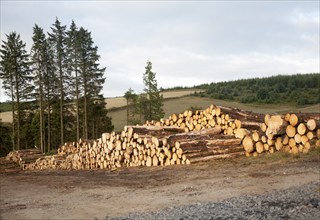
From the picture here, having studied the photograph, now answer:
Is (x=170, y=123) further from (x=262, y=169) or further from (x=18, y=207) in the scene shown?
(x=18, y=207)

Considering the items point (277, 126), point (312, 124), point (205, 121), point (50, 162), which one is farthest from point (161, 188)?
point (50, 162)

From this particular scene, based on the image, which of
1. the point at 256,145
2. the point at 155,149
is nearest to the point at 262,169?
the point at 256,145

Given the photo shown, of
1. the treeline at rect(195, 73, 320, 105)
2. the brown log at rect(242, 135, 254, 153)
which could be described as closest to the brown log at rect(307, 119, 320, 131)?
the brown log at rect(242, 135, 254, 153)

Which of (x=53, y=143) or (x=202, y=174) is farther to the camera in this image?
(x=53, y=143)

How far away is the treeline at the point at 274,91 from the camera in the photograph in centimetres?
6231

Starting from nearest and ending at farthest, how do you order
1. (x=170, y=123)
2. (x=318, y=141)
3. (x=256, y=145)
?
(x=318, y=141) < (x=256, y=145) < (x=170, y=123)

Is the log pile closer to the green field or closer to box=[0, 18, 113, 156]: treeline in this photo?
box=[0, 18, 113, 156]: treeline

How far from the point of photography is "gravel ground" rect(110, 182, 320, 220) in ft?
18.7

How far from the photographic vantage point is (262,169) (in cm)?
1031

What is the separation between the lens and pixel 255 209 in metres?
6.04

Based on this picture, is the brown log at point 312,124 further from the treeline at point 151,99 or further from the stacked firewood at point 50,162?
the treeline at point 151,99

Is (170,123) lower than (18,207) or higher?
higher

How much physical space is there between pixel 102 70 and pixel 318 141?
1116 inches

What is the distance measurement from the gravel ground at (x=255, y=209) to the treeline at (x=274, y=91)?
5647 centimetres
